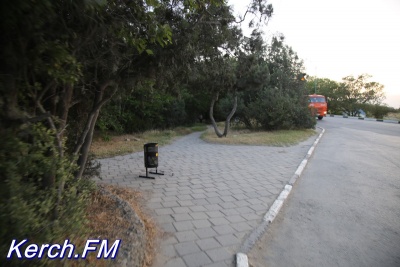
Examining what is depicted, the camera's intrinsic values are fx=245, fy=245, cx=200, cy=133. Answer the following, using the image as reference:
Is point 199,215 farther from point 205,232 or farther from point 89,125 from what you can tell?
point 89,125

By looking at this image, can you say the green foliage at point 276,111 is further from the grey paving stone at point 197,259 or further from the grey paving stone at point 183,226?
the grey paving stone at point 197,259

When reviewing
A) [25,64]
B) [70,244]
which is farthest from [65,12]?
[70,244]

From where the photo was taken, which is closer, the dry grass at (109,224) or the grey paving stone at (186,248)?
the dry grass at (109,224)

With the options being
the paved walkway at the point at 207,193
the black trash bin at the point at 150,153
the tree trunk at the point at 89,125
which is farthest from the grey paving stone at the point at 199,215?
the black trash bin at the point at 150,153

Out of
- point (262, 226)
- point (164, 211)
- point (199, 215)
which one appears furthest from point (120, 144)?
point (262, 226)

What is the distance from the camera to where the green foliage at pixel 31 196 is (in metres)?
1.70

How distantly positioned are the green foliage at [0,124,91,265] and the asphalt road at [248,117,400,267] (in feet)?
6.81

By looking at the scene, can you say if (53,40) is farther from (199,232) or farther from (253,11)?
(253,11)

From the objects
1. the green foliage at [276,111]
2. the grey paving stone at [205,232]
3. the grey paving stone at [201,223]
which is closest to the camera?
the grey paving stone at [205,232]

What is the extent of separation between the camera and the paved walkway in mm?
3059

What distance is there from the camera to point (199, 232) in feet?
11.1

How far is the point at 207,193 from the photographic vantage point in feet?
16.2

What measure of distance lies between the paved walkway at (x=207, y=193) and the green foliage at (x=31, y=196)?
45.3 inches

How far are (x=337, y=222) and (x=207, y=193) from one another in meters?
2.30
